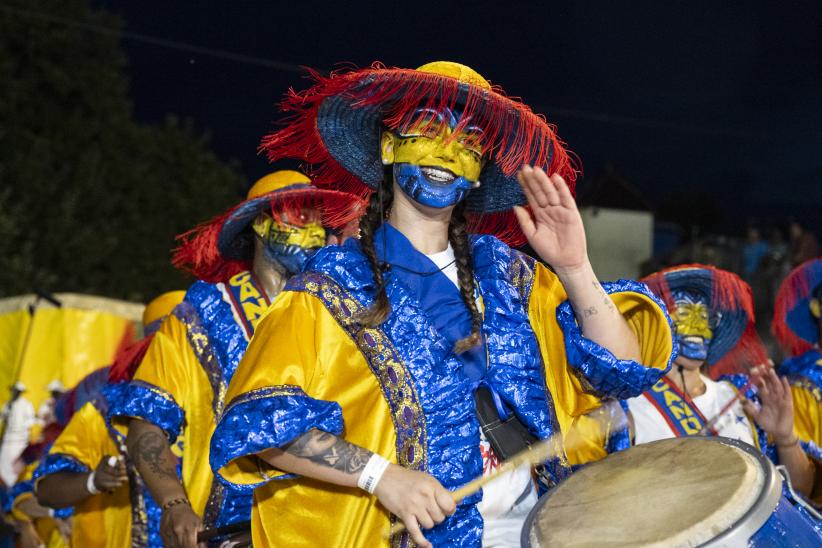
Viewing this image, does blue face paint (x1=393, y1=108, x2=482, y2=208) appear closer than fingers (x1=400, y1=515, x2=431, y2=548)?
No

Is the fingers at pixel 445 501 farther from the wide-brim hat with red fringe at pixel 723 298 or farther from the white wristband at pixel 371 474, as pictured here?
the wide-brim hat with red fringe at pixel 723 298

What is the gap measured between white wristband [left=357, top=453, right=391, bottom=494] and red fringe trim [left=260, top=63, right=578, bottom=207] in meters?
0.96

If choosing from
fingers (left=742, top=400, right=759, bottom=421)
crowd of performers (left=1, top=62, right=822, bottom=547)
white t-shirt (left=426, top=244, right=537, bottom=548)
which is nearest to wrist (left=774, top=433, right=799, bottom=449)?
fingers (left=742, top=400, right=759, bottom=421)

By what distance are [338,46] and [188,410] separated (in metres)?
3.33

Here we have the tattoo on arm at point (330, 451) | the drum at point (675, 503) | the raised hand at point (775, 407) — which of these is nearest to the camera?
the drum at point (675, 503)

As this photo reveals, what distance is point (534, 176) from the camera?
8.07 ft

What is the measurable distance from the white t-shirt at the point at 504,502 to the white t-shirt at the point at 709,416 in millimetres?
1664

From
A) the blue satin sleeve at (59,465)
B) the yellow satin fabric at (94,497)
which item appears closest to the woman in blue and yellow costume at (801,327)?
the yellow satin fabric at (94,497)

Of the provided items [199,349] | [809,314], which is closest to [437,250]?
[199,349]

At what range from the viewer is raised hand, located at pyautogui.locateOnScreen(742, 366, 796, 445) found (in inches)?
164

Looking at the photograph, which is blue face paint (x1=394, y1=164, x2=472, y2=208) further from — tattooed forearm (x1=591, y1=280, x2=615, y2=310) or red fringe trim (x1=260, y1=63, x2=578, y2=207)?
tattooed forearm (x1=591, y1=280, x2=615, y2=310)

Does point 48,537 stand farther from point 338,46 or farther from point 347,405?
point 347,405

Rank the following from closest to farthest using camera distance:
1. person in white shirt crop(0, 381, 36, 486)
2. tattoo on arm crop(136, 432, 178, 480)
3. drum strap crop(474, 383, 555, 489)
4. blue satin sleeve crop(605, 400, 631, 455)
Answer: drum strap crop(474, 383, 555, 489) < blue satin sleeve crop(605, 400, 631, 455) < tattoo on arm crop(136, 432, 178, 480) < person in white shirt crop(0, 381, 36, 486)

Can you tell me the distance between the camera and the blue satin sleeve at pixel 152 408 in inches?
152
